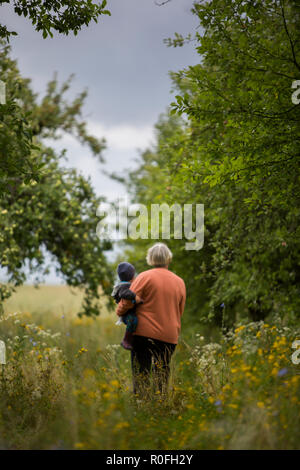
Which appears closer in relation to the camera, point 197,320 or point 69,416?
point 69,416

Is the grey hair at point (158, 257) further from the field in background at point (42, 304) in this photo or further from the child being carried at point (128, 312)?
the field in background at point (42, 304)

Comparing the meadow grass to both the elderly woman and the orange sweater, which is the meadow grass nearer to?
the elderly woman

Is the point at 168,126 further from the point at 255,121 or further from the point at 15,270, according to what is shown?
the point at 255,121

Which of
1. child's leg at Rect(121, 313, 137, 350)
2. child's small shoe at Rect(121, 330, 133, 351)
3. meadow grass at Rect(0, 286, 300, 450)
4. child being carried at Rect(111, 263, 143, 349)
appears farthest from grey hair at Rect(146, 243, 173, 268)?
meadow grass at Rect(0, 286, 300, 450)

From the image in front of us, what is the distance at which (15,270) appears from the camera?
855 cm

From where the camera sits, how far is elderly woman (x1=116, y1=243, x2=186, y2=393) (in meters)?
4.51

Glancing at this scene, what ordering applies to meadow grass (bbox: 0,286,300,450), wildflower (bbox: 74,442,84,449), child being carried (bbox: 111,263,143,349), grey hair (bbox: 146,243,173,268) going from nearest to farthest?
wildflower (bbox: 74,442,84,449) → meadow grass (bbox: 0,286,300,450) → child being carried (bbox: 111,263,143,349) → grey hair (bbox: 146,243,173,268)

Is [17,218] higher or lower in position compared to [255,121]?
lower

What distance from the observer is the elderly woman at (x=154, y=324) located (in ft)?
14.8

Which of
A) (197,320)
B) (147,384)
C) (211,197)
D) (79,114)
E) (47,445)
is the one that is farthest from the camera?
(79,114)

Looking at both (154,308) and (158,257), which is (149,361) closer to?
(154,308)

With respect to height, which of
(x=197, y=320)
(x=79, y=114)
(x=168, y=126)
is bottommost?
(x=197, y=320)

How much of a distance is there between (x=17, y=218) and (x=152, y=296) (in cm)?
490
